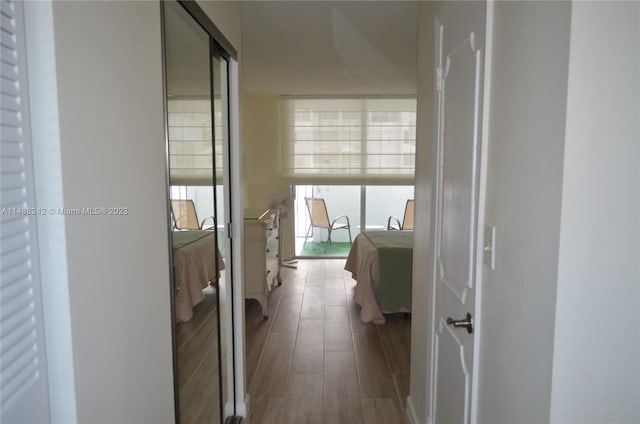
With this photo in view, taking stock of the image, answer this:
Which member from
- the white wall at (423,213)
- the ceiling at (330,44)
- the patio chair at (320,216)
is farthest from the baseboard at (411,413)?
the patio chair at (320,216)

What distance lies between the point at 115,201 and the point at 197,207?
720mm

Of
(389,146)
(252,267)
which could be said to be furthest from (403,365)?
(389,146)

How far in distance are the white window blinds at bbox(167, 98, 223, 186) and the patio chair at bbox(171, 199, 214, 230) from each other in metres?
0.07

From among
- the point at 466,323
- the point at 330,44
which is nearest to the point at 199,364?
the point at 466,323

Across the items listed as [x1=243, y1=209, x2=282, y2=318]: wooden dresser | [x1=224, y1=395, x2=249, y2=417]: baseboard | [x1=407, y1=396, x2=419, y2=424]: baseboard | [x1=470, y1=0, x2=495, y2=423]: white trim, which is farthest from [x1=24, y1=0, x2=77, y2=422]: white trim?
[x1=243, y1=209, x2=282, y2=318]: wooden dresser

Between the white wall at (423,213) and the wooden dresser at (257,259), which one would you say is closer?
the white wall at (423,213)

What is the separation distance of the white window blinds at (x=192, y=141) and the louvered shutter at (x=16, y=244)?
2.12ft

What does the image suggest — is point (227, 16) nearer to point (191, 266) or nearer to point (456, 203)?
point (191, 266)

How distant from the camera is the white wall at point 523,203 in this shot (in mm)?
1049

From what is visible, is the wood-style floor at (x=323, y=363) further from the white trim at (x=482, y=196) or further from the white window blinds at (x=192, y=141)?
the white window blinds at (x=192, y=141)

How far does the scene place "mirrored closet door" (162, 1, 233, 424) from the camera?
1.59m

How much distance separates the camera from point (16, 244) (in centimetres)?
88

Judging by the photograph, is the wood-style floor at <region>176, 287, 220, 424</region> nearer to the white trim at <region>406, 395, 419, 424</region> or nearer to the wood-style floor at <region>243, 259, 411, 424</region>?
the wood-style floor at <region>243, 259, 411, 424</region>

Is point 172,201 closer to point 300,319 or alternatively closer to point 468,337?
point 468,337
